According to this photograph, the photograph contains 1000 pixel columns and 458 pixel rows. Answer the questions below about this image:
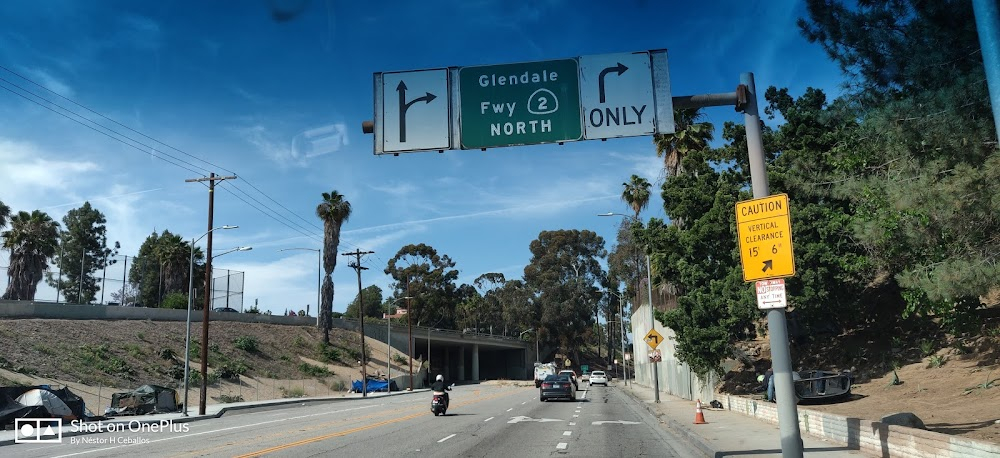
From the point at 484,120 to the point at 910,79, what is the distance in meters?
7.59

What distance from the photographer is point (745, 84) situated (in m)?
9.84

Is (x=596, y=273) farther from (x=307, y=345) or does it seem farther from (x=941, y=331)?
(x=941, y=331)

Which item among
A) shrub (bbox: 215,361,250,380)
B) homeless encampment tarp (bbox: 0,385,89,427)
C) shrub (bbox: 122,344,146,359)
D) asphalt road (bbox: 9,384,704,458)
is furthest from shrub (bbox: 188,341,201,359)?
asphalt road (bbox: 9,384,704,458)

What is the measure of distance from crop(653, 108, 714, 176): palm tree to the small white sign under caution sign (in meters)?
30.8

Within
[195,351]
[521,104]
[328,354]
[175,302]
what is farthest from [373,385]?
[521,104]

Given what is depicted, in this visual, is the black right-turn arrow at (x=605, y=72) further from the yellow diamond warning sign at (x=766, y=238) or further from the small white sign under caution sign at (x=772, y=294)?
the small white sign under caution sign at (x=772, y=294)

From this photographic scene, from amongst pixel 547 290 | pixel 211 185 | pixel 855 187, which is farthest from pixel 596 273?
pixel 855 187

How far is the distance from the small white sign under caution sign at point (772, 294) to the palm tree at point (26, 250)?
6581 cm

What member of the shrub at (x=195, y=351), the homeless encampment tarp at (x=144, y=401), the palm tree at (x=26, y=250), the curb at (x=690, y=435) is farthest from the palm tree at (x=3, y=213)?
the curb at (x=690, y=435)

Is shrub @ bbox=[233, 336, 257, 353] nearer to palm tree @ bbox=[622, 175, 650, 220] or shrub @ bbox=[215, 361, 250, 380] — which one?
shrub @ bbox=[215, 361, 250, 380]

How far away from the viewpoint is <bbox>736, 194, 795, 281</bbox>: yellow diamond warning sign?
9039 mm

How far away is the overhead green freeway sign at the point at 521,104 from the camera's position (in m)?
9.80

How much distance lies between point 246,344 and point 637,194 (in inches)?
1398

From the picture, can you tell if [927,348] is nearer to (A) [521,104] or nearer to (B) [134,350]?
(A) [521,104]
